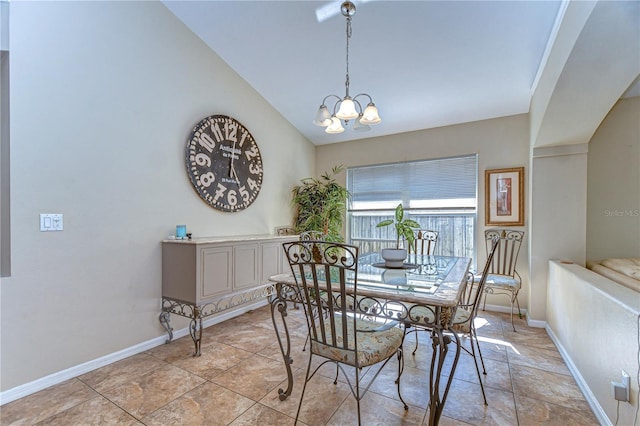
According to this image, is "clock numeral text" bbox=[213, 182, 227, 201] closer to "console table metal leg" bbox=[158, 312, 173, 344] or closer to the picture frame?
"console table metal leg" bbox=[158, 312, 173, 344]

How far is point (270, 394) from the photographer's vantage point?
76.5 inches

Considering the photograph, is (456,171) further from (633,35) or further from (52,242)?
(52,242)

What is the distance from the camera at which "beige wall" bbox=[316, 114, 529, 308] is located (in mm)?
3521

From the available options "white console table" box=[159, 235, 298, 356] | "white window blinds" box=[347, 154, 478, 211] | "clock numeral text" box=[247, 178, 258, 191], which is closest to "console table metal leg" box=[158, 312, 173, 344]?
"white console table" box=[159, 235, 298, 356]

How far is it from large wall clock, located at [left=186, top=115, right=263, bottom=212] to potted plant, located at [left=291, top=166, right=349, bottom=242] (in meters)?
0.86

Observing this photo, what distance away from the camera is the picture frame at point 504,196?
350 cm

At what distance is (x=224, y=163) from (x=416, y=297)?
266cm

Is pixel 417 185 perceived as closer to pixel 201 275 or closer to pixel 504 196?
pixel 504 196

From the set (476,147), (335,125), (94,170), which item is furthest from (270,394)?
(476,147)

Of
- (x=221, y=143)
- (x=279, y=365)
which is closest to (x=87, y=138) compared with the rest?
(x=221, y=143)

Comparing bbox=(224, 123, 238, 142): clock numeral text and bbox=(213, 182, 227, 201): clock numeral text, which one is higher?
bbox=(224, 123, 238, 142): clock numeral text

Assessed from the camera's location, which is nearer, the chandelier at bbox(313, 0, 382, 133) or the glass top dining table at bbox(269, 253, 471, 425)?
the glass top dining table at bbox(269, 253, 471, 425)

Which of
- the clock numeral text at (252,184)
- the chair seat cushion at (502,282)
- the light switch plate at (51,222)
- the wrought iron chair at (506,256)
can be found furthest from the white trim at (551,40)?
the light switch plate at (51,222)

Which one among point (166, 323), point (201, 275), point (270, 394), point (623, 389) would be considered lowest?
point (270, 394)
